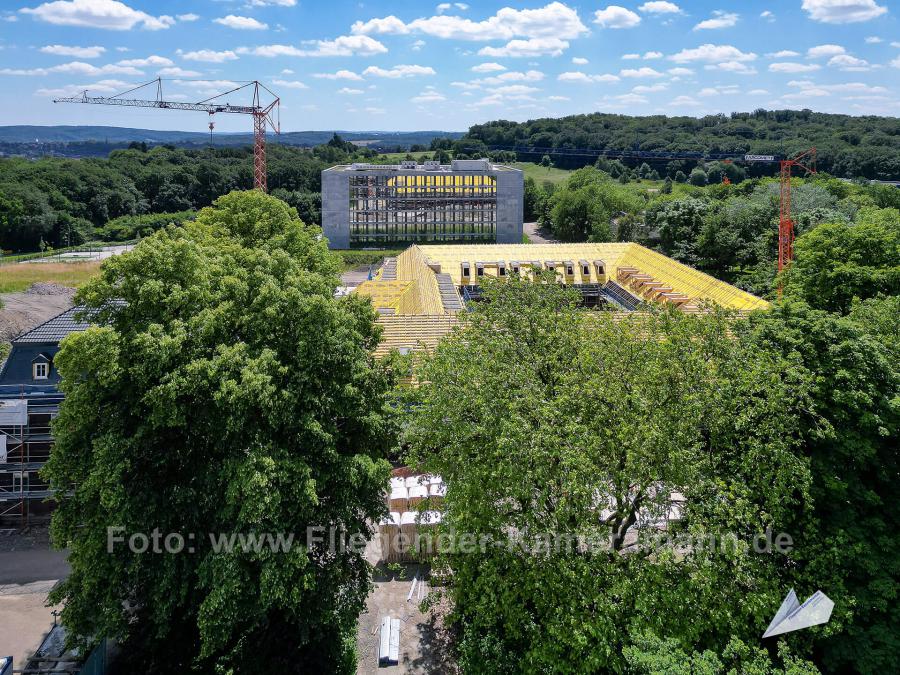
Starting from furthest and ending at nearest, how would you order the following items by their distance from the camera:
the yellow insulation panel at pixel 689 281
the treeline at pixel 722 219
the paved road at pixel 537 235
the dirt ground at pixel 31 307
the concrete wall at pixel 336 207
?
1. the paved road at pixel 537 235
2. the concrete wall at pixel 336 207
3. the treeline at pixel 722 219
4. the dirt ground at pixel 31 307
5. the yellow insulation panel at pixel 689 281

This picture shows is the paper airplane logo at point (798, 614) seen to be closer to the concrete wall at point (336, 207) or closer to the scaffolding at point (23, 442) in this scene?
the scaffolding at point (23, 442)

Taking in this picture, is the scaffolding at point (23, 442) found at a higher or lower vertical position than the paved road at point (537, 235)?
lower

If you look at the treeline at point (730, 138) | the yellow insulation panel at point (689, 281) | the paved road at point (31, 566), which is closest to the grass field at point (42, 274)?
the paved road at point (31, 566)

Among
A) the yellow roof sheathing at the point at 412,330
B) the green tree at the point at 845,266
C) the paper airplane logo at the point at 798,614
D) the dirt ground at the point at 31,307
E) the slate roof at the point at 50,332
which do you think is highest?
the green tree at the point at 845,266

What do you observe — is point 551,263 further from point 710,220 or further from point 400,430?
point 400,430

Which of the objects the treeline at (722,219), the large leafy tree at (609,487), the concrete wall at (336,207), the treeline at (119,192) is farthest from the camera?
the concrete wall at (336,207)

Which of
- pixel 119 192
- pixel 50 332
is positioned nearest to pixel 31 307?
pixel 50 332

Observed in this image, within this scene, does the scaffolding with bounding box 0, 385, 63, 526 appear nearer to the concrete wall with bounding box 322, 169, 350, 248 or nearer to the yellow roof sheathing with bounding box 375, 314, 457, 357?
the yellow roof sheathing with bounding box 375, 314, 457, 357
